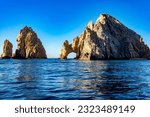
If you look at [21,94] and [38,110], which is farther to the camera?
[21,94]

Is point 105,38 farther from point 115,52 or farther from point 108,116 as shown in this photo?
point 108,116

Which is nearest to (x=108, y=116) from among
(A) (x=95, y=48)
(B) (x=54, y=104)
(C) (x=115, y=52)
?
(B) (x=54, y=104)

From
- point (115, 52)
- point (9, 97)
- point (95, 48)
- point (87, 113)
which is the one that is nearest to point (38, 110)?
point (87, 113)

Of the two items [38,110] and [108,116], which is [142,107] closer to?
[108,116]

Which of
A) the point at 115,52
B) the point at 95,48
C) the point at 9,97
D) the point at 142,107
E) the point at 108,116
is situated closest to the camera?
the point at 108,116

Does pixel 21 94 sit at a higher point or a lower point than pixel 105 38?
lower

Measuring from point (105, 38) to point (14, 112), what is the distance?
594 feet

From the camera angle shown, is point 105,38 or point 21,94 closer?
point 21,94

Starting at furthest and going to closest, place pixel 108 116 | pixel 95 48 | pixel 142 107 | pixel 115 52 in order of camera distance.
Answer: pixel 115 52
pixel 95 48
pixel 142 107
pixel 108 116

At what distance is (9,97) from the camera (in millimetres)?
22672

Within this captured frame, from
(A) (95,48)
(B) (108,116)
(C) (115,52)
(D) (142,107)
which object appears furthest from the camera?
(C) (115,52)

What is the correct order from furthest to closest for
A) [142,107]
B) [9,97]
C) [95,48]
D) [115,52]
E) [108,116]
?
[115,52] → [95,48] → [9,97] → [142,107] → [108,116]

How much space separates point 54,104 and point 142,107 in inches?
187

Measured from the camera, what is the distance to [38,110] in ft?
53.0
